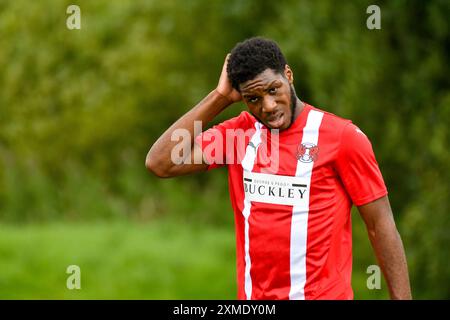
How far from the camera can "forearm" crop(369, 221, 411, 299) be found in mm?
4562

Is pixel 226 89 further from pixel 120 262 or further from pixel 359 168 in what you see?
pixel 120 262

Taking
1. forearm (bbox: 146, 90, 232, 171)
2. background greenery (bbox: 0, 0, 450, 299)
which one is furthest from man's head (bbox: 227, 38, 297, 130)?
background greenery (bbox: 0, 0, 450, 299)

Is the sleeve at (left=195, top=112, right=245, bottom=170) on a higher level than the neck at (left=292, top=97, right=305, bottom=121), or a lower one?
lower

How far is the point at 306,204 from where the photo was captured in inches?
186

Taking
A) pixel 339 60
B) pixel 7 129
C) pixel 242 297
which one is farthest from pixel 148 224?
pixel 242 297

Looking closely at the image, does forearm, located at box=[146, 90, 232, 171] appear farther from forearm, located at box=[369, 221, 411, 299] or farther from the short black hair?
forearm, located at box=[369, 221, 411, 299]

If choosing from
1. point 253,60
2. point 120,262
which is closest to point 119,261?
point 120,262

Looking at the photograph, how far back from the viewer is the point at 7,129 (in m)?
17.6

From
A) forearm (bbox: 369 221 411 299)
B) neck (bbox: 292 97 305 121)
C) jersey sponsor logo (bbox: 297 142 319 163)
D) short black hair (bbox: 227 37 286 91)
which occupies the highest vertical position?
short black hair (bbox: 227 37 286 91)

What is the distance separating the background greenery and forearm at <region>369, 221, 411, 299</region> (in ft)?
16.8

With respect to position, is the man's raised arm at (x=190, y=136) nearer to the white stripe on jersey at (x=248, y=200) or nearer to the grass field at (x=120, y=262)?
the white stripe on jersey at (x=248, y=200)

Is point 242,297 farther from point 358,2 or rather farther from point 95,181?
point 95,181

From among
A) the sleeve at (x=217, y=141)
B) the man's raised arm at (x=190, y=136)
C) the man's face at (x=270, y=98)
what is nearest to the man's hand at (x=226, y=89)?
the man's raised arm at (x=190, y=136)

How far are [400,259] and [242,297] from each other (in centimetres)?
87
